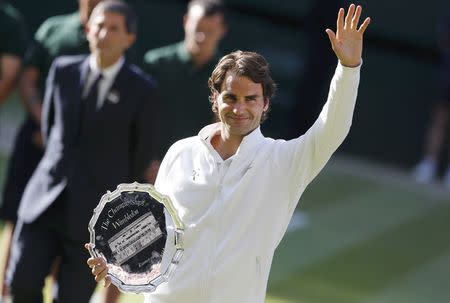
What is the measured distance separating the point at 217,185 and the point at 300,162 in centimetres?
31

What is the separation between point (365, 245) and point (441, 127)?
9.08 ft

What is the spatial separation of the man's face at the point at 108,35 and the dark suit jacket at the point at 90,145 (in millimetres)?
102

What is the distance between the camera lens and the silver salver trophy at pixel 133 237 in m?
4.30

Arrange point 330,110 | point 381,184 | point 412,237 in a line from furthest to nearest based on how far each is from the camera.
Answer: point 381,184, point 412,237, point 330,110

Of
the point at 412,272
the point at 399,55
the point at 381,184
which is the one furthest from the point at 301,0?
the point at 412,272

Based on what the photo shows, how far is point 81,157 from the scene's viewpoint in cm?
595

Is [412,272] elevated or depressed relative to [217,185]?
depressed

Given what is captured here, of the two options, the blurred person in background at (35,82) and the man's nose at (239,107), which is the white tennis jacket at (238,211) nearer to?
the man's nose at (239,107)

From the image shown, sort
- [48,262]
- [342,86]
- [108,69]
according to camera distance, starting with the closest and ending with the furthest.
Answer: [342,86] → [48,262] → [108,69]

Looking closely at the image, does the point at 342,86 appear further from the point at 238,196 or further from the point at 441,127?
the point at 441,127

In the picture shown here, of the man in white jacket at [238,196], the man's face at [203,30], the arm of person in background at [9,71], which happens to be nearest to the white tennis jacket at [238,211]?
the man in white jacket at [238,196]

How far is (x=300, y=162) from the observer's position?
433 centimetres

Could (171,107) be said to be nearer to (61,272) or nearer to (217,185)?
(61,272)

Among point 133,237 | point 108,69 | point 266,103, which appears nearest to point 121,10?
point 108,69
